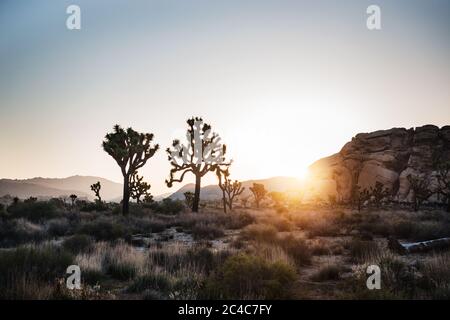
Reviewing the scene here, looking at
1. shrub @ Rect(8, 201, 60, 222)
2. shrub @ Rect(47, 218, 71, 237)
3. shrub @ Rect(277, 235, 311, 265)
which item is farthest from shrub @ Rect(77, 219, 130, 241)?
shrub @ Rect(277, 235, 311, 265)

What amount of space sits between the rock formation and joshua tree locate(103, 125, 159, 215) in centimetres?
3321

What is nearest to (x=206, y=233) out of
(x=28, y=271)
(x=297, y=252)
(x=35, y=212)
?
(x=297, y=252)

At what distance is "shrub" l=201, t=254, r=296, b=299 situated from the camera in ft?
18.9

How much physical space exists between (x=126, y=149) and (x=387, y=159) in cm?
4634

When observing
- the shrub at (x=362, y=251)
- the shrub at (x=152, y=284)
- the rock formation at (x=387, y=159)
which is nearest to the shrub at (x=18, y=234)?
the shrub at (x=152, y=284)

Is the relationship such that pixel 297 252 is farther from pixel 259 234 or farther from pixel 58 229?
pixel 58 229

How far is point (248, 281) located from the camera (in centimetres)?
605

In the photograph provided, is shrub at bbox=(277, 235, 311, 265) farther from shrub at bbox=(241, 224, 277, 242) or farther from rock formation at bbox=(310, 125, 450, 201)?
rock formation at bbox=(310, 125, 450, 201)

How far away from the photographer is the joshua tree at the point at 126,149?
76.2 ft

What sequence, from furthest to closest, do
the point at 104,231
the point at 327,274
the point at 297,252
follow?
the point at 104,231 → the point at 297,252 → the point at 327,274

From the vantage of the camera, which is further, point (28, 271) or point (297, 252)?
point (297, 252)

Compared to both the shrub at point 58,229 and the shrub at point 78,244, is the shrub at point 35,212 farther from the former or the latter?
the shrub at point 78,244

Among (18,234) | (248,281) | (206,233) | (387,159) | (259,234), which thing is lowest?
(206,233)

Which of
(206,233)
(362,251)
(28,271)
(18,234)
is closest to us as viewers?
(28,271)
